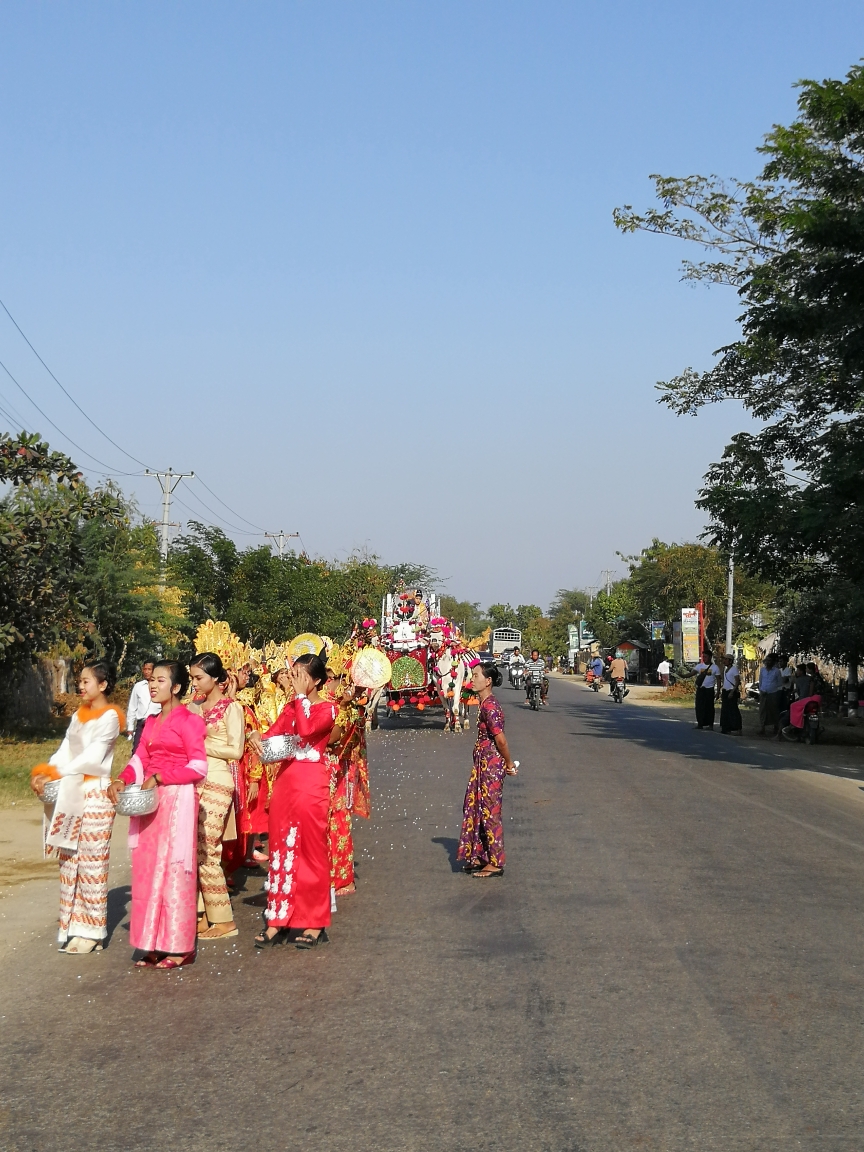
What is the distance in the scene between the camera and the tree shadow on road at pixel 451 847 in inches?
382

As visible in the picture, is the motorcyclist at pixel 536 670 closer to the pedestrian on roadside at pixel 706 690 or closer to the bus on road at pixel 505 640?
the pedestrian on roadside at pixel 706 690

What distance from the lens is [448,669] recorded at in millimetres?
23875

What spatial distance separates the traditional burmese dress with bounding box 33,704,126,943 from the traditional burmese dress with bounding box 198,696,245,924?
0.57m

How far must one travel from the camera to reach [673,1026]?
5594mm

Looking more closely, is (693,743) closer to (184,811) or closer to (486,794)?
(486,794)

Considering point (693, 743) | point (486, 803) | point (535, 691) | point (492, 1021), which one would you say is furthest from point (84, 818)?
point (535, 691)

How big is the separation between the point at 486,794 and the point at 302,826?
2.30 metres

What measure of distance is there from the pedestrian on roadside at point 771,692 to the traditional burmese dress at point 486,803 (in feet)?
52.8

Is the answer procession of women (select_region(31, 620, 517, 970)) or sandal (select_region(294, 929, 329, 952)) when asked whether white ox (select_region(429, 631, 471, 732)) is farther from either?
sandal (select_region(294, 929, 329, 952))

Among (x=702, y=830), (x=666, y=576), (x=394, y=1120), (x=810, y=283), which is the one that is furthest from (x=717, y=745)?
(x=666, y=576)

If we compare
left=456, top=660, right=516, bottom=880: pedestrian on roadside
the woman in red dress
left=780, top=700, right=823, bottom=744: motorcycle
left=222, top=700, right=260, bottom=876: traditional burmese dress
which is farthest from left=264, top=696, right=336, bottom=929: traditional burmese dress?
left=780, top=700, right=823, bottom=744: motorcycle

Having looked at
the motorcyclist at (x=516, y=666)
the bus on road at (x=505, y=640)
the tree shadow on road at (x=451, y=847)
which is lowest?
the tree shadow on road at (x=451, y=847)

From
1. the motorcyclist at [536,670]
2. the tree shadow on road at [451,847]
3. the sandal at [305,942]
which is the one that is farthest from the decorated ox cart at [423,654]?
the sandal at [305,942]

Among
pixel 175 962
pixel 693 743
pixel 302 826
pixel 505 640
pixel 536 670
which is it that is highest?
pixel 505 640
